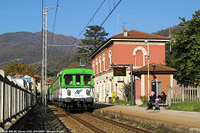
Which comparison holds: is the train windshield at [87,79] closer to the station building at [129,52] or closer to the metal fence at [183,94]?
the metal fence at [183,94]

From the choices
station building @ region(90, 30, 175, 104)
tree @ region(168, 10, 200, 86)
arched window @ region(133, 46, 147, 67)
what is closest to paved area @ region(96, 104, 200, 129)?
tree @ region(168, 10, 200, 86)

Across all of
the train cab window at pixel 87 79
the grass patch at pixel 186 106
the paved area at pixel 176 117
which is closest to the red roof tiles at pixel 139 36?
the train cab window at pixel 87 79

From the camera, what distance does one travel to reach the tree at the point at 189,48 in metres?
36.8

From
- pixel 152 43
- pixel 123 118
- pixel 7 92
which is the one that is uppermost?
pixel 152 43

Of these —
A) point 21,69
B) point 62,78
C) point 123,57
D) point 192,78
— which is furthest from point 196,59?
point 21,69

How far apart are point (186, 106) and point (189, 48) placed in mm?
17793

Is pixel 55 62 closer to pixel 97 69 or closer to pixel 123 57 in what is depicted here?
pixel 97 69

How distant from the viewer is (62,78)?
943 inches

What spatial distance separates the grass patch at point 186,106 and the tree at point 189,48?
1376cm

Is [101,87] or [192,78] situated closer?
[192,78]

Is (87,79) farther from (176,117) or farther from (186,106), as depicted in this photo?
(176,117)

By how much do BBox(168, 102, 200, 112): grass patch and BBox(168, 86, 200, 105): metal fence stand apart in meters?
0.85

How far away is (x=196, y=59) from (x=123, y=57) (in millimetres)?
10841

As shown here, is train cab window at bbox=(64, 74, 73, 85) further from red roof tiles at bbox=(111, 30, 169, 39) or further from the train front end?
red roof tiles at bbox=(111, 30, 169, 39)
